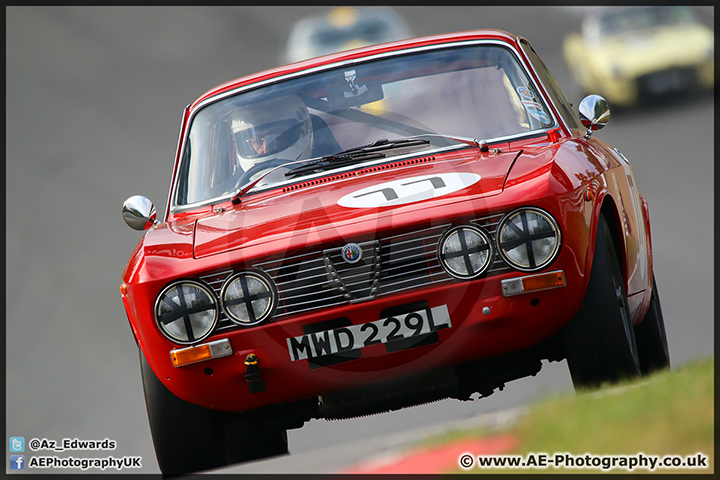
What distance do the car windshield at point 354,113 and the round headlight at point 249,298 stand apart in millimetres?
983

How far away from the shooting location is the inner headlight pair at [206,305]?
401cm

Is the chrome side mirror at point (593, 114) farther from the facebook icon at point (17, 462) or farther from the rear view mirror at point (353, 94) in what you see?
the facebook icon at point (17, 462)

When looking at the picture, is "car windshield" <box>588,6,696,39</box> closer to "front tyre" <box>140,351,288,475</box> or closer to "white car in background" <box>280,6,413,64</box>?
"white car in background" <box>280,6,413,64</box>

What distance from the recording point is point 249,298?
402 cm

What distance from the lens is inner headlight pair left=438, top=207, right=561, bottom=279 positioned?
3918 mm

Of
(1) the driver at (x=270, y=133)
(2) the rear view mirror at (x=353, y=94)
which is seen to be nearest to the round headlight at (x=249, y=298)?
(1) the driver at (x=270, y=133)

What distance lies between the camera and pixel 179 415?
170 inches

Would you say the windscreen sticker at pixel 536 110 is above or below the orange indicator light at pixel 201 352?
above

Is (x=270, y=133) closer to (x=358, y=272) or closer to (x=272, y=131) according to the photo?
(x=272, y=131)

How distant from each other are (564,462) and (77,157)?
645 inches

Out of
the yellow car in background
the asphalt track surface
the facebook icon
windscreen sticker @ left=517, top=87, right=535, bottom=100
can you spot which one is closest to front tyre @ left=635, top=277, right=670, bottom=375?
the asphalt track surface

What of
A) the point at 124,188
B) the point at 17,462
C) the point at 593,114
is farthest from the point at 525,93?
the point at 124,188

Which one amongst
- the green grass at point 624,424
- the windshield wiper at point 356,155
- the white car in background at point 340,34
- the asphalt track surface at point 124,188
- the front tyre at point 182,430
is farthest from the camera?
the white car in background at point 340,34

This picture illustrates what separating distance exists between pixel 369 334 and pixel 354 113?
62.2 inches
